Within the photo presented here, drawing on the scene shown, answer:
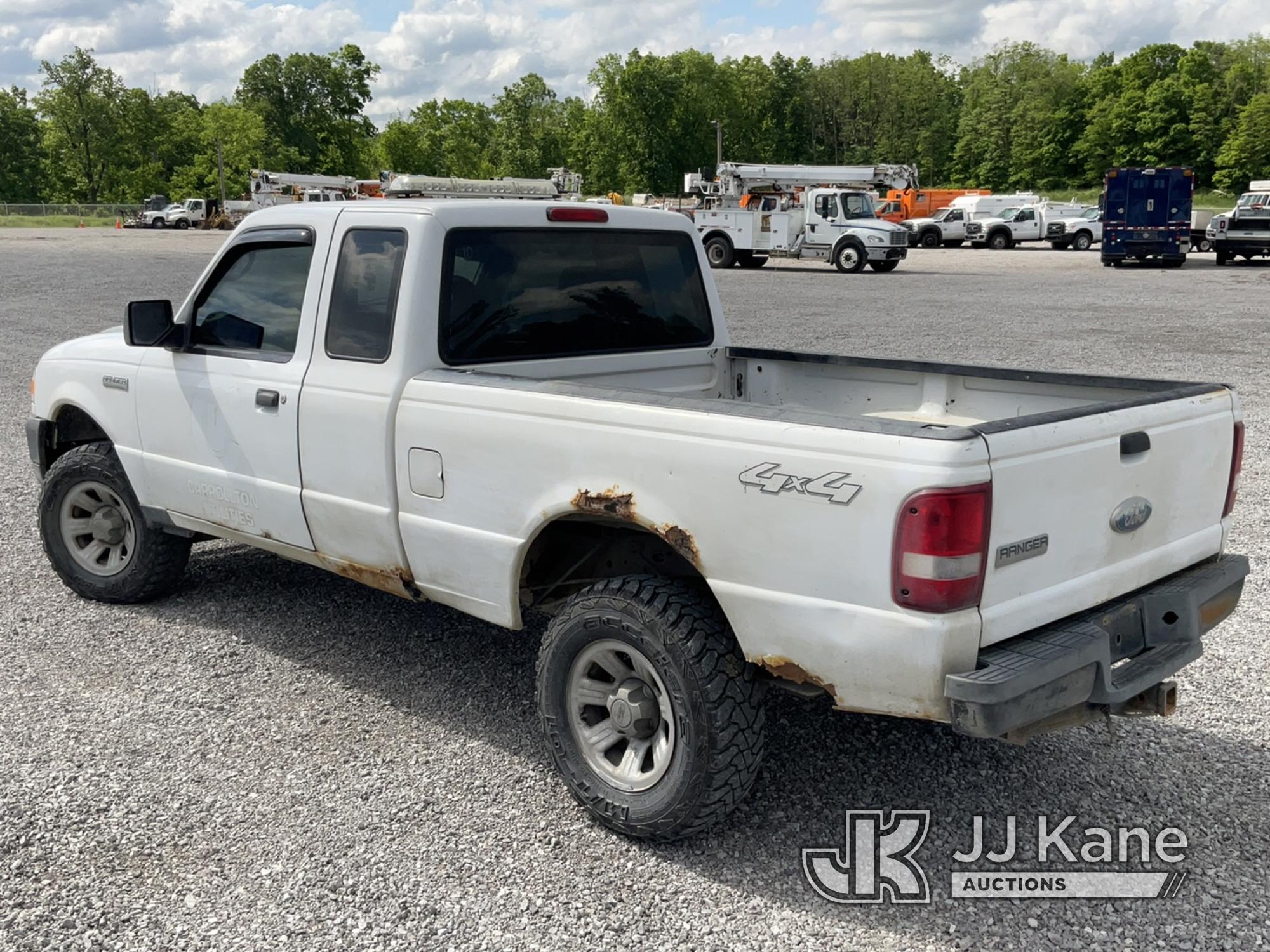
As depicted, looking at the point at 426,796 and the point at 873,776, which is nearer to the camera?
the point at 426,796

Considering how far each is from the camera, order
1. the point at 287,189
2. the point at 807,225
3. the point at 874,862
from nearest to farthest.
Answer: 1. the point at 874,862
2. the point at 807,225
3. the point at 287,189

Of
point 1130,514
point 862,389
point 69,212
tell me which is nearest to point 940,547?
point 1130,514

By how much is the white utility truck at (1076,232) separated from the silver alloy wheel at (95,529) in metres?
43.7

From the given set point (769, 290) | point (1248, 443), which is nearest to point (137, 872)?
point (1248, 443)

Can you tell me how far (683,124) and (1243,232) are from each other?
79190 millimetres

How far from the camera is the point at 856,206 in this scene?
3369 centimetres

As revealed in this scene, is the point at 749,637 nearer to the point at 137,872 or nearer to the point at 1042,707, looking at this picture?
Result: the point at 1042,707

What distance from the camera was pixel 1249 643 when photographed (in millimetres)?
5082

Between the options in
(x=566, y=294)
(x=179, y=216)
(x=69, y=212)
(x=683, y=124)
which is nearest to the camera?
(x=566, y=294)

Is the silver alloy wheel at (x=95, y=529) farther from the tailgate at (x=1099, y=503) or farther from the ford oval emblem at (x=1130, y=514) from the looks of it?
the ford oval emblem at (x=1130, y=514)

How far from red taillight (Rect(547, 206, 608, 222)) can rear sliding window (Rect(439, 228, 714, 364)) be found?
0.05 meters

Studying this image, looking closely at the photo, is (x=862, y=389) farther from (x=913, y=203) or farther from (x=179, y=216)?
(x=179, y=216)

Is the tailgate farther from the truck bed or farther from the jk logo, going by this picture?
the jk logo

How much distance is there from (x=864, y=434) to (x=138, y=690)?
10.8 ft
